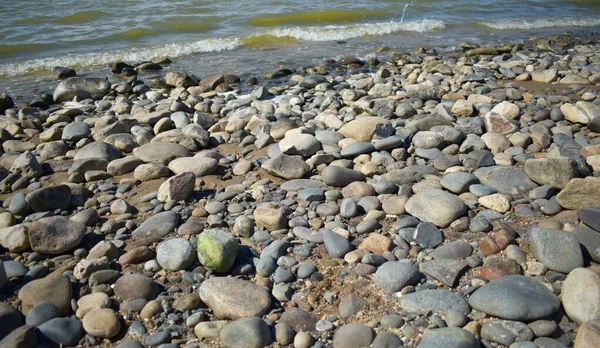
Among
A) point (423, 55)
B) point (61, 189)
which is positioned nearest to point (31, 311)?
point (61, 189)

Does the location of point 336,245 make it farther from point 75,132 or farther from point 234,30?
point 234,30

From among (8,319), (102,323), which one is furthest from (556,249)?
(8,319)

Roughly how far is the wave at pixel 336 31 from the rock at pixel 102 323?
303 inches

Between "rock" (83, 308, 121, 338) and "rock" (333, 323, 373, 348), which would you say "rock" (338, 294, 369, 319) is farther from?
"rock" (83, 308, 121, 338)

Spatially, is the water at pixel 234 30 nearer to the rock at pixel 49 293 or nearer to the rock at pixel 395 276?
the rock at pixel 49 293

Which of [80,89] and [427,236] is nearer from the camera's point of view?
[427,236]

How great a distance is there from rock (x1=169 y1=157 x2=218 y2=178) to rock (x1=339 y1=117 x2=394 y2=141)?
1243mm

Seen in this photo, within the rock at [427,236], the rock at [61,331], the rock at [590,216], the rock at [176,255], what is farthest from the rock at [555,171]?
the rock at [61,331]

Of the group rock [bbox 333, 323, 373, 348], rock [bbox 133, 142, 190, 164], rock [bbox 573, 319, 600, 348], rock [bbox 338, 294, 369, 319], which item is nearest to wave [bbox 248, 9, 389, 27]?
rock [bbox 133, 142, 190, 164]

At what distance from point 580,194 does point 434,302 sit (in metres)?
1.42

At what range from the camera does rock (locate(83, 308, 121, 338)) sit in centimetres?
243

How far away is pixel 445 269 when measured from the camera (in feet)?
8.98

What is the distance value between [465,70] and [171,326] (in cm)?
558

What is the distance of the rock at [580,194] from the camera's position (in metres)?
3.25
